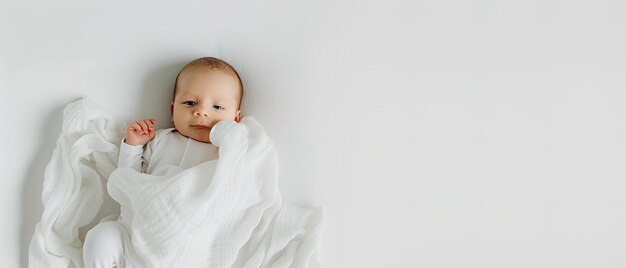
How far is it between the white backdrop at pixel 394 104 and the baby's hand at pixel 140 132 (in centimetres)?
7

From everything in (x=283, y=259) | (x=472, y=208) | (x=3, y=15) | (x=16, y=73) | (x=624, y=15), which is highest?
(x=624, y=15)

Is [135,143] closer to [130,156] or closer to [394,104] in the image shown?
[130,156]

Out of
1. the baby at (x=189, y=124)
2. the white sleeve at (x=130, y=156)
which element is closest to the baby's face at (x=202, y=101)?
the baby at (x=189, y=124)

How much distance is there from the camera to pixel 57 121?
1385 millimetres

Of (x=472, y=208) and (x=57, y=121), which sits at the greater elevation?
(x=57, y=121)

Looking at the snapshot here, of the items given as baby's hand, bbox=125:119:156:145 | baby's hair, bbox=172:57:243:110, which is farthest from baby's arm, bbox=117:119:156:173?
baby's hair, bbox=172:57:243:110

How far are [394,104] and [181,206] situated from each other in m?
0.55

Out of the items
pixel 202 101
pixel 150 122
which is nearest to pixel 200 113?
pixel 202 101

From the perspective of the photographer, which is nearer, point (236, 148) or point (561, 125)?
point (236, 148)

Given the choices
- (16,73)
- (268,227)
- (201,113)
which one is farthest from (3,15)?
(268,227)

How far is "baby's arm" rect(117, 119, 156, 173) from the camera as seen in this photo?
1.31 metres

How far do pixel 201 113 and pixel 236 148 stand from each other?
13cm

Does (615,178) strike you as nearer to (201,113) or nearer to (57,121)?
(201,113)

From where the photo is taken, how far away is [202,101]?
51.9 inches
